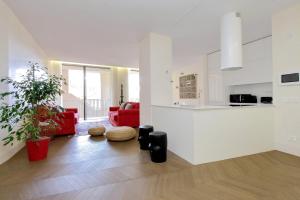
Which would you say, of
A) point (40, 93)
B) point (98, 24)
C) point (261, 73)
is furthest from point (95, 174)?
point (261, 73)

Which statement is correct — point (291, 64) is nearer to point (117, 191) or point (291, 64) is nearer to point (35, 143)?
point (117, 191)

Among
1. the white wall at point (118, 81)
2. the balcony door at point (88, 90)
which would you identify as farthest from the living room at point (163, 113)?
the white wall at point (118, 81)

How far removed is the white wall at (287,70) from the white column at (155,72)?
87.9 inches

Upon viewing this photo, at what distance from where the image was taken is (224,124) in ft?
9.00

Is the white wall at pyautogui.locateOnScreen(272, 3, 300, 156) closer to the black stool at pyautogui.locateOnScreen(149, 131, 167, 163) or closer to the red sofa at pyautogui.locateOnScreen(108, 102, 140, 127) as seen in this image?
the black stool at pyautogui.locateOnScreen(149, 131, 167, 163)

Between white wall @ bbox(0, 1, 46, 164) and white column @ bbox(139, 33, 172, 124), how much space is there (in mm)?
2716

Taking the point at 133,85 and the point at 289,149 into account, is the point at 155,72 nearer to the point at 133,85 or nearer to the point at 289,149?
the point at 289,149

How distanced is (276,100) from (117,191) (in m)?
3.26

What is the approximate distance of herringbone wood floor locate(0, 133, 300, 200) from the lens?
1.79 metres

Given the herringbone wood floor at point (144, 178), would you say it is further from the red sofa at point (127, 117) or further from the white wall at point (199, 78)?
the white wall at point (199, 78)

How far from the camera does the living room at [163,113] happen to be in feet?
6.65

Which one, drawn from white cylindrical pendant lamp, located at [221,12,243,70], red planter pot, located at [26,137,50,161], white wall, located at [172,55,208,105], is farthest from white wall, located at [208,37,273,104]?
red planter pot, located at [26,137,50,161]

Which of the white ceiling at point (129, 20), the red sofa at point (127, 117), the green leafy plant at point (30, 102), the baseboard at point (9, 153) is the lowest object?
the baseboard at point (9, 153)

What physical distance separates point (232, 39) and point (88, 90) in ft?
21.7
